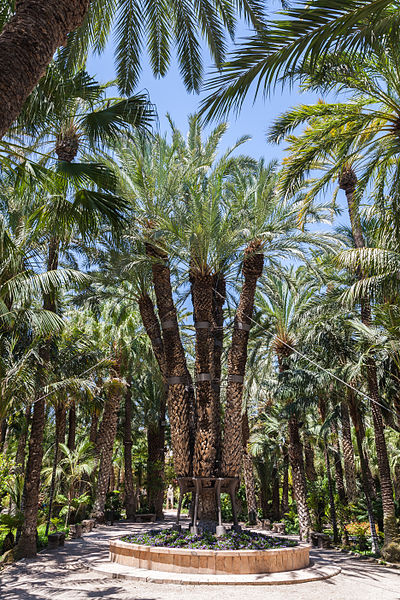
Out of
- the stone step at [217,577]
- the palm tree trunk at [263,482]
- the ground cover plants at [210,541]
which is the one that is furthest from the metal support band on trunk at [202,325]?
the palm tree trunk at [263,482]

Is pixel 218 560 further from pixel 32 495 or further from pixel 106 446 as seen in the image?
pixel 106 446

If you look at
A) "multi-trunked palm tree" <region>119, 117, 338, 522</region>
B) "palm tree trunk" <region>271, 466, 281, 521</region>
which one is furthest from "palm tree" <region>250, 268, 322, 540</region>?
"palm tree trunk" <region>271, 466, 281, 521</region>

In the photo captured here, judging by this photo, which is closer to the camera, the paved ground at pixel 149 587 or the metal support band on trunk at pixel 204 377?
the paved ground at pixel 149 587

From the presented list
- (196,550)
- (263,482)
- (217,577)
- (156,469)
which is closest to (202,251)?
(196,550)

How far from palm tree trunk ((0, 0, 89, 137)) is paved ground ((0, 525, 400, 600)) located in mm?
7921

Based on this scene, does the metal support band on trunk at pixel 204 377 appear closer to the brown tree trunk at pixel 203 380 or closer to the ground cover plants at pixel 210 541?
the brown tree trunk at pixel 203 380

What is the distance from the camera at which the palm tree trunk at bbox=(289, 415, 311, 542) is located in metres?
18.3

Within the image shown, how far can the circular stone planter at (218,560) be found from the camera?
32.4ft

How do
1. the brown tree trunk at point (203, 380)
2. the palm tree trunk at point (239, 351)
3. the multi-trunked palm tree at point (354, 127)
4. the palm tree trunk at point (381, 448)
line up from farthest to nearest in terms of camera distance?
the palm tree trunk at point (381, 448) → the palm tree trunk at point (239, 351) → the brown tree trunk at point (203, 380) → the multi-trunked palm tree at point (354, 127)

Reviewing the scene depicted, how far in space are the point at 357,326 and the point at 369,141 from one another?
286 inches

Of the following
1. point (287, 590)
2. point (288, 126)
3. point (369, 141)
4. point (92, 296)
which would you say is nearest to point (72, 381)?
point (92, 296)

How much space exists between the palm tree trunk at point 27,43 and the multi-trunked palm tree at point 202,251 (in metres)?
7.47

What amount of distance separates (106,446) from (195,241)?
45.9 ft

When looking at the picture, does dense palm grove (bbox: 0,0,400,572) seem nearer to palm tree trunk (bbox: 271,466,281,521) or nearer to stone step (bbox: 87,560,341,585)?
stone step (bbox: 87,560,341,585)
